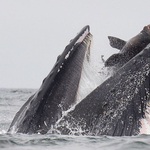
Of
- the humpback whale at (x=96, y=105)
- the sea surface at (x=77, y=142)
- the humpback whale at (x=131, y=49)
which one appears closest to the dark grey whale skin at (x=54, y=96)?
the humpback whale at (x=96, y=105)

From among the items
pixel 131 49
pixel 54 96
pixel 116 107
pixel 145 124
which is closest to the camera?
pixel 145 124

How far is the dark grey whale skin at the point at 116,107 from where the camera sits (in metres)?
5.59

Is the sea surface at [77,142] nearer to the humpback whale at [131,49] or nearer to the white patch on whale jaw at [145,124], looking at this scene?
the white patch on whale jaw at [145,124]

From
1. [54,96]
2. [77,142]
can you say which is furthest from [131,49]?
[77,142]

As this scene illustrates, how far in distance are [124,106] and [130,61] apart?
803 mm

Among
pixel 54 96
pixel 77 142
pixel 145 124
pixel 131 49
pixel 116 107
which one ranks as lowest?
pixel 77 142

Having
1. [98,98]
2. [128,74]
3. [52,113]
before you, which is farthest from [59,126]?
[128,74]

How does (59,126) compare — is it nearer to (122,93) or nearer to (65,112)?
(65,112)

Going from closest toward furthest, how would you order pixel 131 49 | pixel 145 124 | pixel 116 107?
pixel 145 124 < pixel 116 107 < pixel 131 49

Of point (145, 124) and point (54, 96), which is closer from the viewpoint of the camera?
point (145, 124)

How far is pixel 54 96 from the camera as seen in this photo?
6086 millimetres

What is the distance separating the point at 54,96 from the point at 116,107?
3.00ft

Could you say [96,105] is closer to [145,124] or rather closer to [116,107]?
[116,107]

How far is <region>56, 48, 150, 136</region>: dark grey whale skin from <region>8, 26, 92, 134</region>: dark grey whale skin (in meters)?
0.23
